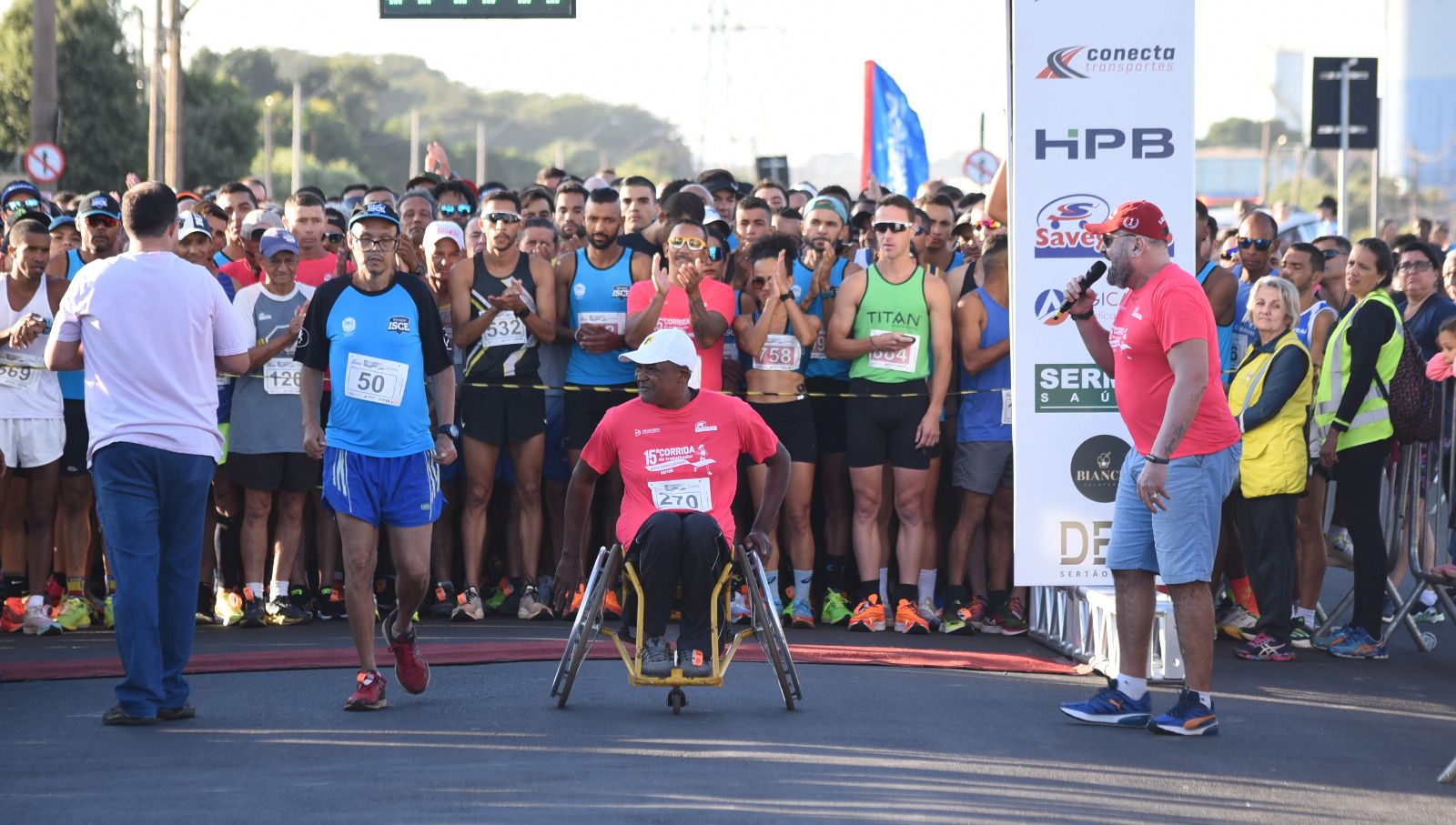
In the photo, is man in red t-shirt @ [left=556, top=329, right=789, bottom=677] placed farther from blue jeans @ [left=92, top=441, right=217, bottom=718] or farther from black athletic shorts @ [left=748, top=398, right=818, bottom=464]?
black athletic shorts @ [left=748, top=398, right=818, bottom=464]

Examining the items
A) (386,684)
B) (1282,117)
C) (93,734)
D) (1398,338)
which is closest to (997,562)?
(1398,338)

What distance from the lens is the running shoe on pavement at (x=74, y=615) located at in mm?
11281

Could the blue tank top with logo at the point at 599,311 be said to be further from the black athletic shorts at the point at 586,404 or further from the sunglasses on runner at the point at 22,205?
the sunglasses on runner at the point at 22,205

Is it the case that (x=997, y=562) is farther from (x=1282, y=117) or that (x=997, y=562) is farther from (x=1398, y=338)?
(x=1282, y=117)

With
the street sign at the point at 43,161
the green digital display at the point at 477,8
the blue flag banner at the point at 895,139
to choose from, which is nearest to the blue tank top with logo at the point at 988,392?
the blue flag banner at the point at 895,139

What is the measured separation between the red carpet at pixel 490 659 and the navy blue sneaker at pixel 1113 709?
4.70 ft

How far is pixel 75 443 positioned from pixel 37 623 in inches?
43.1

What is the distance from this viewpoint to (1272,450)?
1116cm

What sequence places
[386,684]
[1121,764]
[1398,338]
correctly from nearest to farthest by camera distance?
[1121,764], [386,684], [1398,338]

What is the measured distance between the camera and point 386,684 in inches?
370

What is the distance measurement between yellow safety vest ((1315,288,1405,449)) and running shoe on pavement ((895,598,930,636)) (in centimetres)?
268

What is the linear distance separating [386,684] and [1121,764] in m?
3.71

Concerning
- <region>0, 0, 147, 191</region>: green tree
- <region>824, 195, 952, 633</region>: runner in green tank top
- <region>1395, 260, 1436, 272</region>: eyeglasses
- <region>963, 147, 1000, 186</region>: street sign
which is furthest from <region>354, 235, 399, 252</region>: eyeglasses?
<region>0, 0, 147, 191</region>: green tree

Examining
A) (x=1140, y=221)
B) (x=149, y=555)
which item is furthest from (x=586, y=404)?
(x=1140, y=221)
